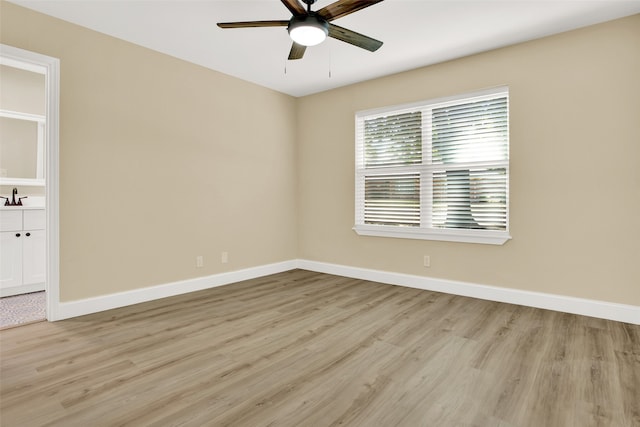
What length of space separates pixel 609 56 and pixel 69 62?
486 cm

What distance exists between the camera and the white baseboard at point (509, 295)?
2992 millimetres

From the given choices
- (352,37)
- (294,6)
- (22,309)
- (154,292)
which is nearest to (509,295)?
(352,37)

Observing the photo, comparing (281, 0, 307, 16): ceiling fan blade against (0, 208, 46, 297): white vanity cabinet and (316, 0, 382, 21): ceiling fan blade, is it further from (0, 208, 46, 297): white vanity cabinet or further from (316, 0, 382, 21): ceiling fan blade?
(0, 208, 46, 297): white vanity cabinet

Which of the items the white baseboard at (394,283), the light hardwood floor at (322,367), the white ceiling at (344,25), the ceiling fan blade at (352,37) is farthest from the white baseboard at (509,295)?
the ceiling fan blade at (352,37)

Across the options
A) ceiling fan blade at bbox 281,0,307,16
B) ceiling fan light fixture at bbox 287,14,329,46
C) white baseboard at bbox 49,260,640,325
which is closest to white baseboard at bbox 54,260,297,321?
white baseboard at bbox 49,260,640,325

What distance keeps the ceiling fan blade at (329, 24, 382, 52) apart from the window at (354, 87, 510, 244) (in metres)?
1.59

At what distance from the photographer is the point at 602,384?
6.43ft

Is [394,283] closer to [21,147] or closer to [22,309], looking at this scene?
[22,309]

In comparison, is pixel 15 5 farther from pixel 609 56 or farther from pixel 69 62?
pixel 609 56

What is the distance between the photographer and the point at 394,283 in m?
4.33

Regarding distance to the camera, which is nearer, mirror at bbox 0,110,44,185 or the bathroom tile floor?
the bathroom tile floor

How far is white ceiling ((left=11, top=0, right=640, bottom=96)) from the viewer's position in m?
2.77

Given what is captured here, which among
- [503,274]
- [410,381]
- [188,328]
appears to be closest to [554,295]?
[503,274]

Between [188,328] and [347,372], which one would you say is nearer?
[347,372]
